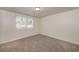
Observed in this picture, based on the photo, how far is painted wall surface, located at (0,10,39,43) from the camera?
143cm

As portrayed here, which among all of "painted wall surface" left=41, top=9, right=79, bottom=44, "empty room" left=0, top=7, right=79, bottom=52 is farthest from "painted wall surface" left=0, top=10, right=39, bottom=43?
"painted wall surface" left=41, top=9, right=79, bottom=44

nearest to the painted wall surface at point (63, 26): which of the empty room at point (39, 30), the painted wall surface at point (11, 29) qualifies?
the empty room at point (39, 30)

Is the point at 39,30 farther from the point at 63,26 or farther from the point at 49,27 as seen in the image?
the point at 63,26

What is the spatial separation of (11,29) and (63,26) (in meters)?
0.77

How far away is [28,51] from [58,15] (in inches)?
27.4

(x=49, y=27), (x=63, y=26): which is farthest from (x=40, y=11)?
(x=63, y=26)

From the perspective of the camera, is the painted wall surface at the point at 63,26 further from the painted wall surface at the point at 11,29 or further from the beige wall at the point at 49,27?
the painted wall surface at the point at 11,29

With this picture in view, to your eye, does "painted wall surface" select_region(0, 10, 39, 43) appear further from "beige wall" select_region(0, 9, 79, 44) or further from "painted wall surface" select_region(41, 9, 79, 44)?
"painted wall surface" select_region(41, 9, 79, 44)

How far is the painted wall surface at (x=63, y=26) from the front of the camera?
1.45m
